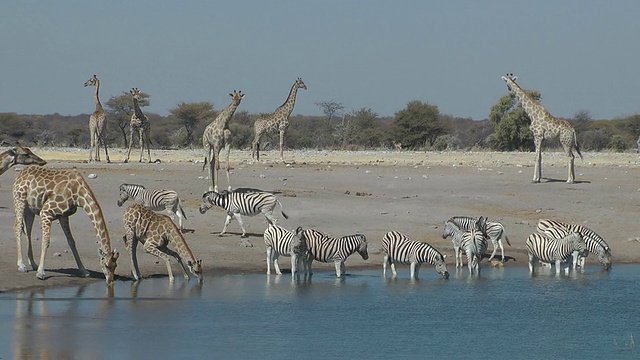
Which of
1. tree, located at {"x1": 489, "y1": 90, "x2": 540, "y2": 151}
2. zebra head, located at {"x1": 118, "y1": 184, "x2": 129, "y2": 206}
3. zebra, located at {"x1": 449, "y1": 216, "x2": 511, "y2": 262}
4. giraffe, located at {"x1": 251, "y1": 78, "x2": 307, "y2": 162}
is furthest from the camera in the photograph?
tree, located at {"x1": 489, "y1": 90, "x2": 540, "y2": 151}

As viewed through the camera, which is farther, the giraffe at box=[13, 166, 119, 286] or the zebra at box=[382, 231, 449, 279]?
the zebra at box=[382, 231, 449, 279]

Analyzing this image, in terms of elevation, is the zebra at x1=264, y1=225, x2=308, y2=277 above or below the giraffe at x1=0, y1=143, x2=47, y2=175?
below

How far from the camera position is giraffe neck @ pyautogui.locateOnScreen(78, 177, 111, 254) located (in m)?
14.8

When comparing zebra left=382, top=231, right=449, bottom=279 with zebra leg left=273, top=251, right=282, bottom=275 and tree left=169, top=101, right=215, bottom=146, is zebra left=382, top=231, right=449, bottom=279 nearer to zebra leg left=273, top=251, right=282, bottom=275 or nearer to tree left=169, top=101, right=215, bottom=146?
zebra leg left=273, top=251, right=282, bottom=275

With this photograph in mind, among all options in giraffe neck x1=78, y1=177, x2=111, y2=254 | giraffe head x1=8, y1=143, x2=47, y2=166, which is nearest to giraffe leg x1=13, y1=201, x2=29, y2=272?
giraffe head x1=8, y1=143, x2=47, y2=166

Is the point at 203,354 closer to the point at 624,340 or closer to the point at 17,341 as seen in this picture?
the point at 17,341

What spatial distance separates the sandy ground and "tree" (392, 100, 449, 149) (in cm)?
1947

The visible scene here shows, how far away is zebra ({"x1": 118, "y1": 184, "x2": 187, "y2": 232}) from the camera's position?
722 inches

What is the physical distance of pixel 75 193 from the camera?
14.9 meters

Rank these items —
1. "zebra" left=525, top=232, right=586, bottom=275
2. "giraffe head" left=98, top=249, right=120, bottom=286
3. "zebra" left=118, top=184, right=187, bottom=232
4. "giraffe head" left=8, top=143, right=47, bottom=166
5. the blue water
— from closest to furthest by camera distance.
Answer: the blue water
"giraffe head" left=98, top=249, right=120, bottom=286
"giraffe head" left=8, top=143, right=47, bottom=166
"zebra" left=525, top=232, right=586, bottom=275
"zebra" left=118, top=184, right=187, bottom=232

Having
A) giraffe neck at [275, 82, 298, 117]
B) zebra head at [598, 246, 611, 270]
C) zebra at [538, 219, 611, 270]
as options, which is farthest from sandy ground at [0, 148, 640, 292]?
giraffe neck at [275, 82, 298, 117]

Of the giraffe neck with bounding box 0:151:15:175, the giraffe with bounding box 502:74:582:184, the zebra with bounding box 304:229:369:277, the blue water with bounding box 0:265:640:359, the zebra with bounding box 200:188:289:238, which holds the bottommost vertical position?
the blue water with bounding box 0:265:640:359

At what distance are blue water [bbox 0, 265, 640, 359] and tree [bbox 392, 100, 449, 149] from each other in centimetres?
3507

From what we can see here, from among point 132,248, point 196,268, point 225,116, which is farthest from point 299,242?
point 225,116
